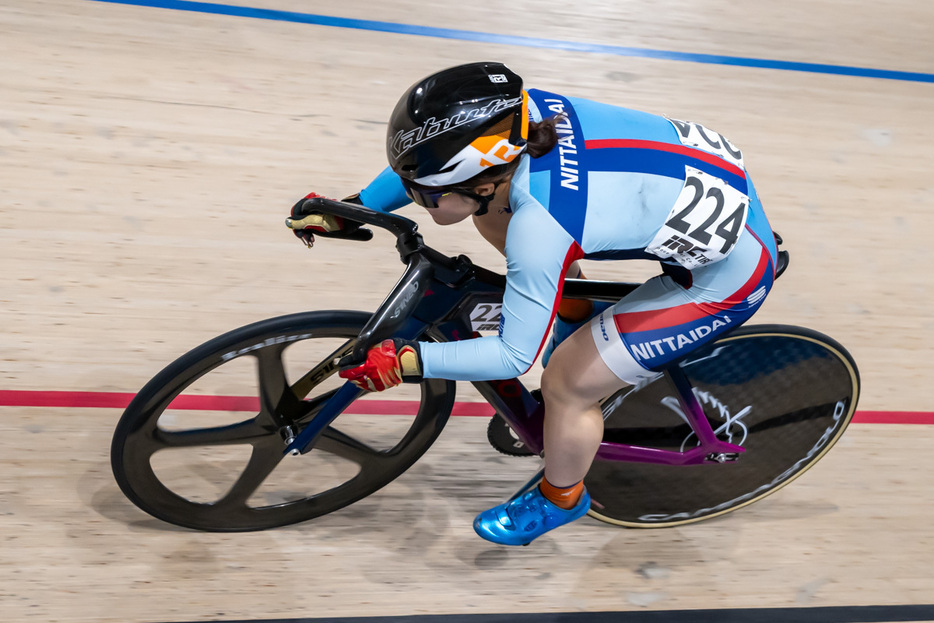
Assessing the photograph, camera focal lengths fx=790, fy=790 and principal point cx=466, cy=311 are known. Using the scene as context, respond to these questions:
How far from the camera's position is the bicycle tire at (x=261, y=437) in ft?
5.96

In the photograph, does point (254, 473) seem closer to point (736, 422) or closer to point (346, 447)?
point (346, 447)

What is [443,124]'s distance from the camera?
4.77ft

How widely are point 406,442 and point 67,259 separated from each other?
1447 millimetres

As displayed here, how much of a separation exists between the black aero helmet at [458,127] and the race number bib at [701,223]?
356 mm

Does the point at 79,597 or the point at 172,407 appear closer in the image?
the point at 79,597

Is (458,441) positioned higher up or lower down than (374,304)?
lower down

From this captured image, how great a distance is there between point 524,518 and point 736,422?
676 mm

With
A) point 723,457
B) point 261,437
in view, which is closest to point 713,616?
point 723,457

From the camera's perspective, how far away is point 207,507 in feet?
6.95

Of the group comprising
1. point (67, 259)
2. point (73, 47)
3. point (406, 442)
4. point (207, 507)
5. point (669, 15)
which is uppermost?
point (669, 15)

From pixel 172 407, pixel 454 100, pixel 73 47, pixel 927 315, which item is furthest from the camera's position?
pixel 73 47

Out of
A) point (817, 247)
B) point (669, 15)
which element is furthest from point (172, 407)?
point (669, 15)

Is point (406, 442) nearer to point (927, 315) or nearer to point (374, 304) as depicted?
point (374, 304)

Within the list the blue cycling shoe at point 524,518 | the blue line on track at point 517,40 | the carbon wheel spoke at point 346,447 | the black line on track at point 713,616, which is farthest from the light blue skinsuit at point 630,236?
the blue line on track at point 517,40
